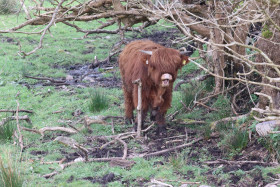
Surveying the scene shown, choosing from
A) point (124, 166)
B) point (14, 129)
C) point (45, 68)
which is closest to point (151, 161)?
point (124, 166)

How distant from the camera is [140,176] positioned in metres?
4.66

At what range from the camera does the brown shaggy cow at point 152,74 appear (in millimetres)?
5504

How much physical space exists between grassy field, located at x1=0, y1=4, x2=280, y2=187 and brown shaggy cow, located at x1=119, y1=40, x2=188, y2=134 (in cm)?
41

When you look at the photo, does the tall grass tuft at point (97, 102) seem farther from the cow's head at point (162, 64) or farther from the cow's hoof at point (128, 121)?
the cow's head at point (162, 64)

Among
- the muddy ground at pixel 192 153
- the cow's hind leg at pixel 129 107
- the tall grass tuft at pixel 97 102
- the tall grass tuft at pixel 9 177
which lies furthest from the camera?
the tall grass tuft at pixel 97 102

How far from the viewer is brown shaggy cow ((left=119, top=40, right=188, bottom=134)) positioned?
5.50 meters

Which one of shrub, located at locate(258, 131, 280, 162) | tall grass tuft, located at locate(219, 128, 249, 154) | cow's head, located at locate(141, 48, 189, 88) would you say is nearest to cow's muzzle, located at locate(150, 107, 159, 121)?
cow's head, located at locate(141, 48, 189, 88)

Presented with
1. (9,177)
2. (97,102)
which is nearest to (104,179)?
(9,177)

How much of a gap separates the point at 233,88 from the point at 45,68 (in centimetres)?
523

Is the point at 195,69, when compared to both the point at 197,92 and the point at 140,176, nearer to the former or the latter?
the point at 197,92

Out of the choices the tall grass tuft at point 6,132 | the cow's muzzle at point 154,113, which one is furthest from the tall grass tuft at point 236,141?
the tall grass tuft at point 6,132

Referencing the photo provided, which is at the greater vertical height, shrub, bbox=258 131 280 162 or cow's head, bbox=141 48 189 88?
cow's head, bbox=141 48 189 88

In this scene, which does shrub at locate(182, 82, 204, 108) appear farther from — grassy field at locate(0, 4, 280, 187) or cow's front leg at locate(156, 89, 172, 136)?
cow's front leg at locate(156, 89, 172, 136)

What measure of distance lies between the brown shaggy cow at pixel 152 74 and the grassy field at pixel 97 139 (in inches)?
16.0
